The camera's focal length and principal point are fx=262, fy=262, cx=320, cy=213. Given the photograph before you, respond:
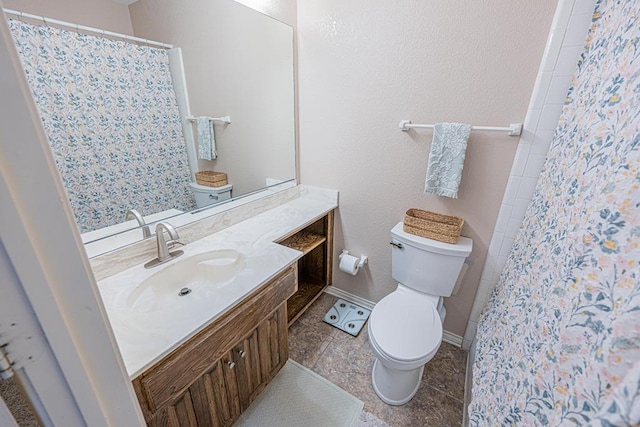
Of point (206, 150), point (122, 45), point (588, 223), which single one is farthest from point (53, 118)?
point (588, 223)

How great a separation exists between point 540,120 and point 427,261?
Result: 842mm

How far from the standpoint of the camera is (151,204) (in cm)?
131

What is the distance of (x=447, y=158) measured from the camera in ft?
4.45

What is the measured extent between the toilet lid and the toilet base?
0.64 ft

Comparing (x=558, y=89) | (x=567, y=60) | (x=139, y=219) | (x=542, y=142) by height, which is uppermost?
(x=567, y=60)

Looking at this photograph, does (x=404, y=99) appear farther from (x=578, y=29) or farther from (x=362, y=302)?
(x=362, y=302)

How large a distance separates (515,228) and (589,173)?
0.69m

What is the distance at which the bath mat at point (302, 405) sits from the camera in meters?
1.30

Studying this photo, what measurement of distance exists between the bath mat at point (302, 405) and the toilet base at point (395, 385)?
0.14 meters

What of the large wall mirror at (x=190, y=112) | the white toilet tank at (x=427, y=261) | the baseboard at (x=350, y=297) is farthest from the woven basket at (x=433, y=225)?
the large wall mirror at (x=190, y=112)

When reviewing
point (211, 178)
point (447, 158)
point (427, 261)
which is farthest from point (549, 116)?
point (211, 178)

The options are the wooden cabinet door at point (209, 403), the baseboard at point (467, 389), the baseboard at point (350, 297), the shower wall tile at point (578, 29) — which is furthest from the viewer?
the baseboard at point (350, 297)

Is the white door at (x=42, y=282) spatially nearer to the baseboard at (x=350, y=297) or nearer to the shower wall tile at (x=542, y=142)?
the shower wall tile at (x=542, y=142)

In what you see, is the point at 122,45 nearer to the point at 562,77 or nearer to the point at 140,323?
the point at 140,323
